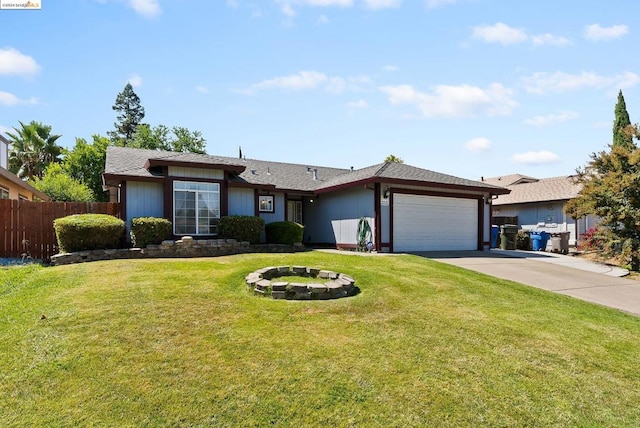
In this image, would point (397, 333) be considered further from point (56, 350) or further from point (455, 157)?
point (455, 157)

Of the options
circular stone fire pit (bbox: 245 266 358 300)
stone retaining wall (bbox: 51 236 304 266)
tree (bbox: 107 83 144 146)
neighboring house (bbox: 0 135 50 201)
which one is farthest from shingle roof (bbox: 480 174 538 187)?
tree (bbox: 107 83 144 146)

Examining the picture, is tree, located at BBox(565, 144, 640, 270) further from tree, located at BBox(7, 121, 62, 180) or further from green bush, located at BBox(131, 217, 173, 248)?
tree, located at BBox(7, 121, 62, 180)

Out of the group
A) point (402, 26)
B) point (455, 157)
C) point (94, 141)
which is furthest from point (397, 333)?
point (94, 141)

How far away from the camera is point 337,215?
1630 cm

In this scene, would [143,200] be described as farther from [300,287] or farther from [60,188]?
[60,188]

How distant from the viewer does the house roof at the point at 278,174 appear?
521 inches

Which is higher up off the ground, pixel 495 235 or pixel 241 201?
pixel 241 201

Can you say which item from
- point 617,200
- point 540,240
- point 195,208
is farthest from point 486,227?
point 195,208

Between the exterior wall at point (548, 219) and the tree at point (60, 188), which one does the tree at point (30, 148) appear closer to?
the tree at point (60, 188)

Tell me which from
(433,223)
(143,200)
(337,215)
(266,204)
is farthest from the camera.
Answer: (337,215)

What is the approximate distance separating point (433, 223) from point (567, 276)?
531 centimetres

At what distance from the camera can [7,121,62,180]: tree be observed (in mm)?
29453

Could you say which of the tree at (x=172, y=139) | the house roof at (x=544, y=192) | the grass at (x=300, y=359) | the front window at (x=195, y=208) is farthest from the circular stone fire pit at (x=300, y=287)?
the tree at (x=172, y=139)

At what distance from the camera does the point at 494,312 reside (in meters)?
6.32
